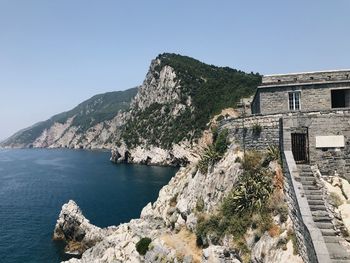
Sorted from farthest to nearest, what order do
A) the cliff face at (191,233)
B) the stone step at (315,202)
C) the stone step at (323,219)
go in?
the cliff face at (191,233) < the stone step at (315,202) < the stone step at (323,219)

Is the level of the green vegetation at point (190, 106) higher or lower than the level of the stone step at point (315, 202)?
higher

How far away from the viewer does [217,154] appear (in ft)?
106

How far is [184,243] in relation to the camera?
3003cm

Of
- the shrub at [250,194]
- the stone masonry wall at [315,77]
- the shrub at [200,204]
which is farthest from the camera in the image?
the shrub at [200,204]

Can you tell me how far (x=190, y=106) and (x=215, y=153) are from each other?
122334 millimetres

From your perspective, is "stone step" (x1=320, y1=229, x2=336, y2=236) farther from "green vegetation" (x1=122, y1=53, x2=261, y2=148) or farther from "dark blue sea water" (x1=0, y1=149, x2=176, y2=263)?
"green vegetation" (x1=122, y1=53, x2=261, y2=148)

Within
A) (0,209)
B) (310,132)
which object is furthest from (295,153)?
(0,209)

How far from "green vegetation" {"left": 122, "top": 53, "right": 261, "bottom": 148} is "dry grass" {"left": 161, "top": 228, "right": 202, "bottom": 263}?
344ft

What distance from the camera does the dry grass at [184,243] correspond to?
1108 inches

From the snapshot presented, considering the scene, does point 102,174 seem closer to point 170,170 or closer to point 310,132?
Result: point 170,170

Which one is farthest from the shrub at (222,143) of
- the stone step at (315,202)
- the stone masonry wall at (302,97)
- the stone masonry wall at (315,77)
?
the stone step at (315,202)

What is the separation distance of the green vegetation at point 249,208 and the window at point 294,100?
18.1 ft

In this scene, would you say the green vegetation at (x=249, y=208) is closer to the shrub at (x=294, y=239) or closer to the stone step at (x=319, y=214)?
the shrub at (x=294, y=239)

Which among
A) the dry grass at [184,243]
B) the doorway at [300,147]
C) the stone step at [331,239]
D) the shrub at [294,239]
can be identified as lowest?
the dry grass at [184,243]
